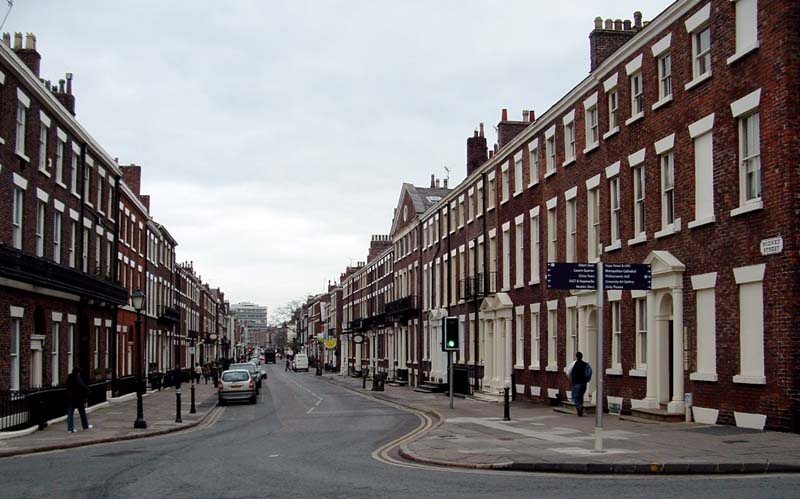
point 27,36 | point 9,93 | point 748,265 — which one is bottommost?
point 748,265

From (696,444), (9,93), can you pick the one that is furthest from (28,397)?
(696,444)

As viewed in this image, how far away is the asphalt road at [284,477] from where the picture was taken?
12.1 metres

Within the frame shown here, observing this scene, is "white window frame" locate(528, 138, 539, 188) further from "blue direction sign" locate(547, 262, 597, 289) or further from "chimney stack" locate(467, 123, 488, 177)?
"blue direction sign" locate(547, 262, 597, 289)

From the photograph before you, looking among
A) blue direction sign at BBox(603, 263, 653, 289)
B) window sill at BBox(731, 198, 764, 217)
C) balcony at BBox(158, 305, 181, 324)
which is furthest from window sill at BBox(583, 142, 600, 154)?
balcony at BBox(158, 305, 181, 324)

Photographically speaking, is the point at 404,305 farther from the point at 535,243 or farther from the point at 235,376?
the point at 535,243

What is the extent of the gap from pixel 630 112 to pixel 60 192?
19728 millimetres

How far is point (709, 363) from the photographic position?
20766mm

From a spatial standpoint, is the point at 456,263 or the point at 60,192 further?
the point at 456,263

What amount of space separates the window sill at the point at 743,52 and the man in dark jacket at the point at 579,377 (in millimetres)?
9417

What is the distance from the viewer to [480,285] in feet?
135

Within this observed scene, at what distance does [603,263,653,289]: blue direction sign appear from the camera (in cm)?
1628

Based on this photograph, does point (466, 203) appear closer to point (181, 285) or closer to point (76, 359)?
point (76, 359)

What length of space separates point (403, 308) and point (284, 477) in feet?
147

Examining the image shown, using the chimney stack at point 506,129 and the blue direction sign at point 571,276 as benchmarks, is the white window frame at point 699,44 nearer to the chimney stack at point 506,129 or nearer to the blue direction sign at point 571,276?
the blue direction sign at point 571,276
